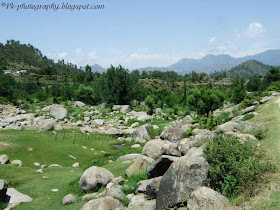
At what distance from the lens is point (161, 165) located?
39.8 feet

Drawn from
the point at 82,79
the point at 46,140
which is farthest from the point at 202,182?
the point at 82,79

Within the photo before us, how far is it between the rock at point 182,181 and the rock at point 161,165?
2.26 metres

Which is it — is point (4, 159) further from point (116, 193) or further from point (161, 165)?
point (161, 165)

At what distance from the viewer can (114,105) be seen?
5534cm

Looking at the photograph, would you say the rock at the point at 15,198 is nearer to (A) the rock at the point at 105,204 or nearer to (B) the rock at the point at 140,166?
(A) the rock at the point at 105,204

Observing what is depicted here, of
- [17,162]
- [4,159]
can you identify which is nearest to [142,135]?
[17,162]

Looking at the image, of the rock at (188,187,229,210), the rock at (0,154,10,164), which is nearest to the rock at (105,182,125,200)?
the rock at (188,187,229,210)

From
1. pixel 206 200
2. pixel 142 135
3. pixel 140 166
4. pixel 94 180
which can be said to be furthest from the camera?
pixel 142 135

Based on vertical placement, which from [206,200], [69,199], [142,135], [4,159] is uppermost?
[206,200]

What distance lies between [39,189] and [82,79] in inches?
4850

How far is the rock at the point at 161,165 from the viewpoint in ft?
39.3

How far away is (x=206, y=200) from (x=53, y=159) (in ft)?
51.1

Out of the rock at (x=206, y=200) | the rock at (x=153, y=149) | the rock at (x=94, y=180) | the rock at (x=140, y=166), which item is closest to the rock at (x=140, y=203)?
the rock at (x=206, y=200)

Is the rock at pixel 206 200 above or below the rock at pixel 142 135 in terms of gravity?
above
